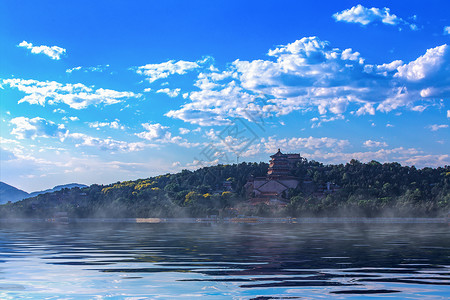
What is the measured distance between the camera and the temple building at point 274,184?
16062cm

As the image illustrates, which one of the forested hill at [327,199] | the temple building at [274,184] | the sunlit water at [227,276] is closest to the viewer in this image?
the sunlit water at [227,276]

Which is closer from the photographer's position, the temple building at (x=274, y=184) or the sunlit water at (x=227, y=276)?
the sunlit water at (x=227, y=276)

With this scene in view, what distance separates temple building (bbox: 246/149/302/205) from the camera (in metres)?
161

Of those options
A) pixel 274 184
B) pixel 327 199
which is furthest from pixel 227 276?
pixel 274 184

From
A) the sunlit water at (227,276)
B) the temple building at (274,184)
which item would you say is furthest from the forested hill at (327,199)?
the sunlit water at (227,276)

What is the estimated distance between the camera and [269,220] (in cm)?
13112

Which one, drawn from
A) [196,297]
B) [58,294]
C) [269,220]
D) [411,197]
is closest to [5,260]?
[58,294]

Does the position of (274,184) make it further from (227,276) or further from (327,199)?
(227,276)

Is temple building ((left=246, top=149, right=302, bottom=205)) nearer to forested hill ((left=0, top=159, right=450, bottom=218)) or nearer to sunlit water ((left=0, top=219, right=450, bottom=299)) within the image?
forested hill ((left=0, top=159, right=450, bottom=218))

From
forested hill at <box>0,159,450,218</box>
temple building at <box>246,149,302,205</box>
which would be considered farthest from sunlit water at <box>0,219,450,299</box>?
A: temple building at <box>246,149,302,205</box>

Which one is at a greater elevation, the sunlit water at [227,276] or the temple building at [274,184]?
the temple building at [274,184]

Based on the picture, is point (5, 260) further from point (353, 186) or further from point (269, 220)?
point (353, 186)

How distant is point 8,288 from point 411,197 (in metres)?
131

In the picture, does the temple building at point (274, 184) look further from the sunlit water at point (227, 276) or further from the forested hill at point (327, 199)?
the sunlit water at point (227, 276)
